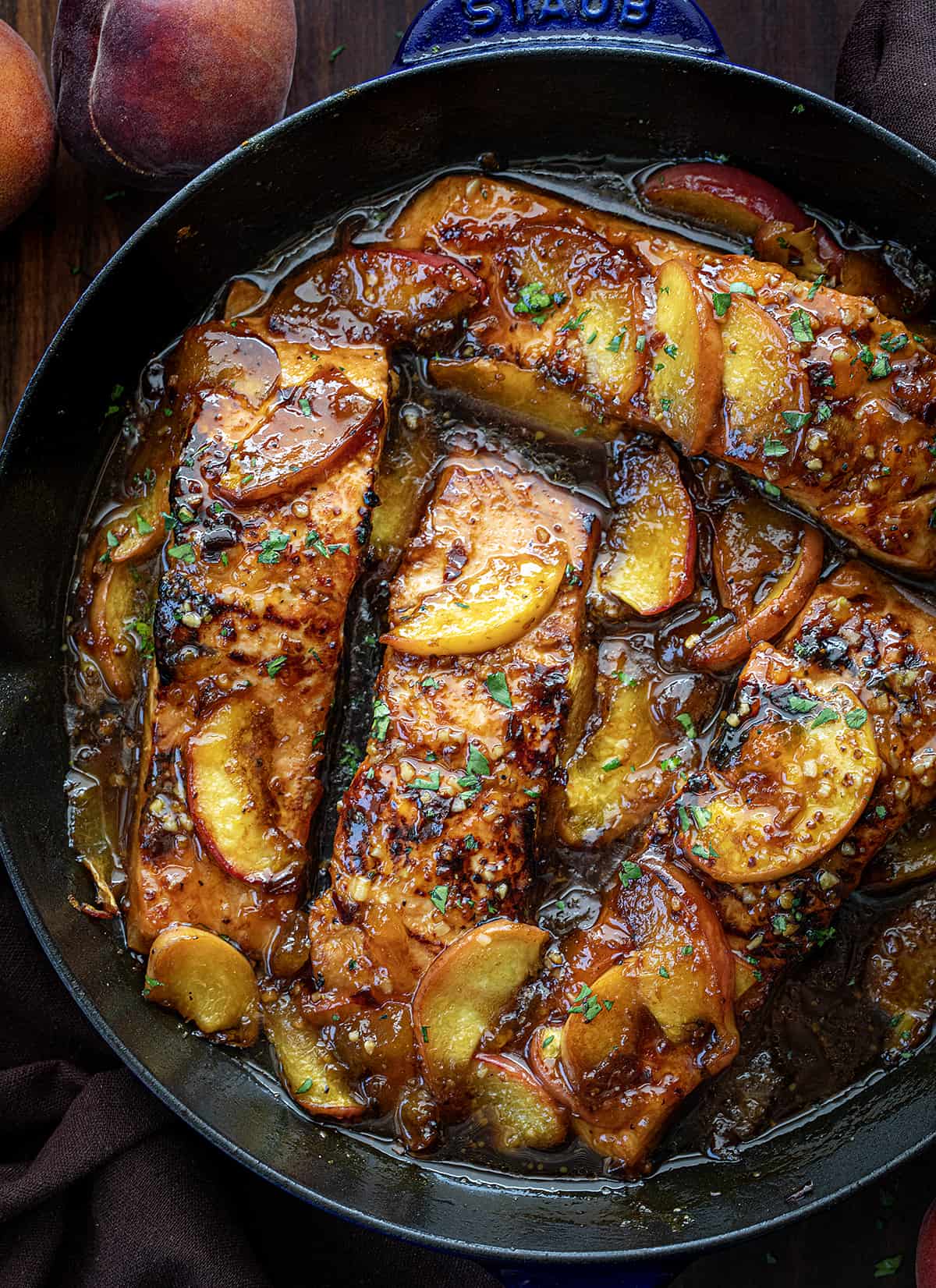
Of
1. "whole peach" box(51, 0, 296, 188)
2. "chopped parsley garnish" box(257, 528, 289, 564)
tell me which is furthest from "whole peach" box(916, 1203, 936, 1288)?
"whole peach" box(51, 0, 296, 188)

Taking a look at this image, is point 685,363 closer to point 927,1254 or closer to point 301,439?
point 301,439

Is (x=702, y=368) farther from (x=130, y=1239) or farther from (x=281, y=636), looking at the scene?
(x=130, y=1239)

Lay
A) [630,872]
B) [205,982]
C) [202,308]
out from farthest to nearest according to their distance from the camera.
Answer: [202,308], [205,982], [630,872]

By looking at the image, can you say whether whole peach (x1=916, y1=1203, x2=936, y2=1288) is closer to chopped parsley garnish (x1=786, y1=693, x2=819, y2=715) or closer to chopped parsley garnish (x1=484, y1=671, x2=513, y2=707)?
chopped parsley garnish (x1=786, y1=693, x2=819, y2=715)

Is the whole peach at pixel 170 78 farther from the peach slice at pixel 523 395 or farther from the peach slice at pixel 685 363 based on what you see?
the peach slice at pixel 685 363

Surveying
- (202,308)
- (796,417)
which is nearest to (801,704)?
(796,417)

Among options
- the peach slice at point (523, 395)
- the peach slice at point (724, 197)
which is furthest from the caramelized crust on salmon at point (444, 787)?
the peach slice at point (724, 197)

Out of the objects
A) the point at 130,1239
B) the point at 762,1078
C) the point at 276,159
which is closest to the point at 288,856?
the point at 130,1239
